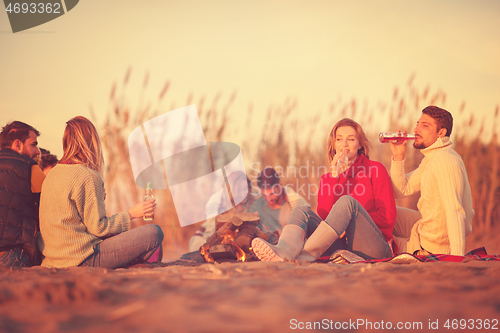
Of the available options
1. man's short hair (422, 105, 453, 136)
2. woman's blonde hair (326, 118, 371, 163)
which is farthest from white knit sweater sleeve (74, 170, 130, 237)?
man's short hair (422, 105, 453, 136)

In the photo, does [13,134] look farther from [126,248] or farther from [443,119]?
[443,119]

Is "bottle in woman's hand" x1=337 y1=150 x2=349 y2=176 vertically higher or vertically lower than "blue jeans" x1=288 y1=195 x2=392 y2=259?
higher

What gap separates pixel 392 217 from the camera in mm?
2885

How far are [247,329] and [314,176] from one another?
185 inches

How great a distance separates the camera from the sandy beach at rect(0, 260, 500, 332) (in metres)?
0.96

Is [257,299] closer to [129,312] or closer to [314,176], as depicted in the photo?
[129,312]

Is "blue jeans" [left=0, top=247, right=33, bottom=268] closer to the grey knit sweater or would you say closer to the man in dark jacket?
the man in dark jacket

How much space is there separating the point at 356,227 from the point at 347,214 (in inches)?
6.2

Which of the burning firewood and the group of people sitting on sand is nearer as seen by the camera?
the group of people sitting on sand

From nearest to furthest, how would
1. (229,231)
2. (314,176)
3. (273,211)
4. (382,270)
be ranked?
(382,270) < (229,231) < (273,211) < (314,176)

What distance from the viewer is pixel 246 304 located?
44.7 inches

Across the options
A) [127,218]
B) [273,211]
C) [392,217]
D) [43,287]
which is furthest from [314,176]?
[43,287]

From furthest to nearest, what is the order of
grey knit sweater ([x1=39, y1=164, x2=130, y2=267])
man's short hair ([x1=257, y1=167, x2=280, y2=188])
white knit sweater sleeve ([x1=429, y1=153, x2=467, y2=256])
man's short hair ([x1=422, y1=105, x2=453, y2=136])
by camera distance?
man's short hair ([x1=257, y1=167, x2=280, y2=188]) < man's short hair ([x1=422, y1=105, x2=453, y2=136]) < white knit sweater sleeve ([x1=429, y1=153, x2=467, y2=256]) < grey knit sweater ([x1=39, y1=164, x2=130, y2=267])

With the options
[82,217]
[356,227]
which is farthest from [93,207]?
[356,227]
